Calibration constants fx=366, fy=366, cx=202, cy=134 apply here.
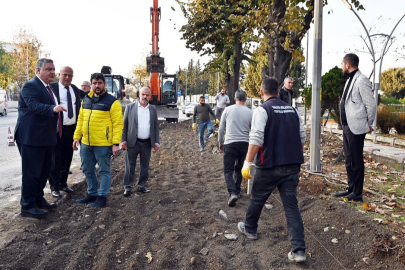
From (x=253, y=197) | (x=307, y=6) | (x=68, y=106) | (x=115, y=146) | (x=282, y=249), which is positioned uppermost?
(x=307, y=6)

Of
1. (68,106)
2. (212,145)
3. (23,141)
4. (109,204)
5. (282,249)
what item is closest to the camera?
(282,249)

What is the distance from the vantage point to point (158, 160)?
10555 millimetres

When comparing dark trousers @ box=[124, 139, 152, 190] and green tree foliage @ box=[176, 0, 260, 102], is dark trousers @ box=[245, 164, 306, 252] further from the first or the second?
green tree foliage @ box=[176, 0, 260, 102]

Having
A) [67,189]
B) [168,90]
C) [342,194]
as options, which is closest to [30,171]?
[67,189]

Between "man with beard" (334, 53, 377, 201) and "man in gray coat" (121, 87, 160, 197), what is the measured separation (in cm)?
327

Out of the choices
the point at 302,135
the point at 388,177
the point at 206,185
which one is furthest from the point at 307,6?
the point at 302,135

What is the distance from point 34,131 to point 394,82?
58.6 m

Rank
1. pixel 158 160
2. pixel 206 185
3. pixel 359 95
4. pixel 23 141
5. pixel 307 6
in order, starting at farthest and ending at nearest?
pixel 158 160
pixel 307 6
pixel 206 185
pixel 359 95
pixel 23 141

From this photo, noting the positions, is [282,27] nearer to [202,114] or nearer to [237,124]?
[202,114]

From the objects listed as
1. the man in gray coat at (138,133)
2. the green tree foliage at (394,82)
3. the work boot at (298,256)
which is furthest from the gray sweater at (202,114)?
the green tree foliage at (394,82)

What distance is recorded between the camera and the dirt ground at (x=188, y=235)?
12.9 ft

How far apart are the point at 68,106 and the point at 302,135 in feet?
13.6

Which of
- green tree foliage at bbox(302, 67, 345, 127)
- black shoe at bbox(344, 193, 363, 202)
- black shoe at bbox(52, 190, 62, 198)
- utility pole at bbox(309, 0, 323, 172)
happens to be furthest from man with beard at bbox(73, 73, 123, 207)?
green tree foliage at bbox(302, 67, 345, 127)

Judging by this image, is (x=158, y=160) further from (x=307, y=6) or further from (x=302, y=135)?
(x=302, y=135)
